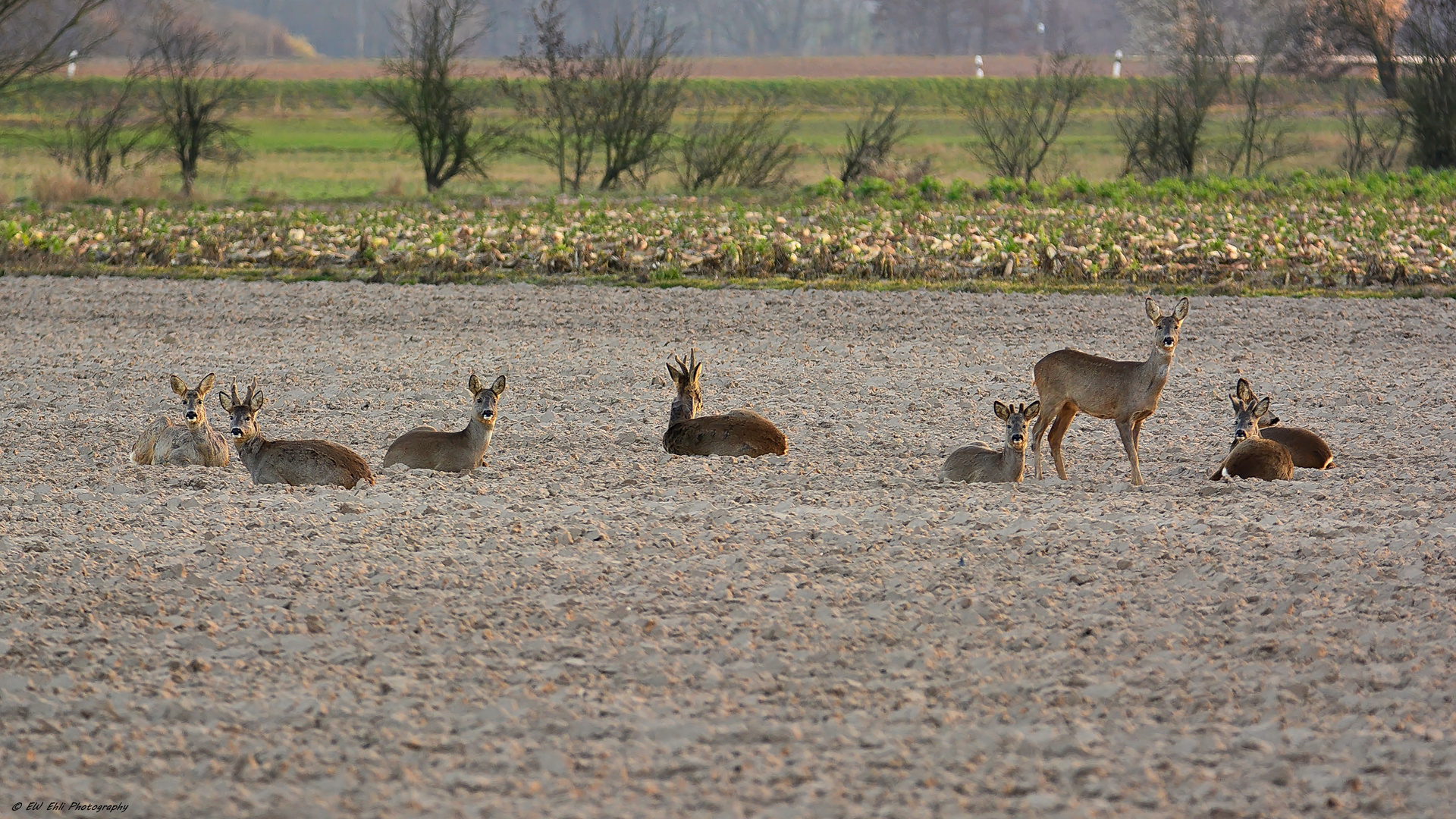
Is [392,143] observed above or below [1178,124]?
below

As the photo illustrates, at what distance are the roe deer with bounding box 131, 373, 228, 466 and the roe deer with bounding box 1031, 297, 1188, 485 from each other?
511 cm

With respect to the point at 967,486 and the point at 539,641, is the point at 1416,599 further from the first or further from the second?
the point at 539,641

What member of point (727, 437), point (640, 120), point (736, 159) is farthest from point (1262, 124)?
point (727, 437)

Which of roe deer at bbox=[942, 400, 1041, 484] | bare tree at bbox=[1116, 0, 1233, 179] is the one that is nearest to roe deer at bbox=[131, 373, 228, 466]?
roe deer at bbox=[942, 400, 1041, 484]

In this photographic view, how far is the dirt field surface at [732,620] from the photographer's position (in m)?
4.59

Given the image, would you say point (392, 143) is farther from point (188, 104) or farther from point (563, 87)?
point (563, 87)

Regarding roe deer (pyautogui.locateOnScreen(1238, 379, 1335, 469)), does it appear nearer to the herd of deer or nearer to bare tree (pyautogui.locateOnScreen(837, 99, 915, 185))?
the herd of deer

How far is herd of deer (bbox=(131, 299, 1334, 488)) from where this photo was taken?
26.6 ft

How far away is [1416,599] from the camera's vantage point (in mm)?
6070

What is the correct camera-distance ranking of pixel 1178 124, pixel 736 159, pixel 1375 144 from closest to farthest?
pixel 1178 124
pixel 736 159
pixel 1375 144

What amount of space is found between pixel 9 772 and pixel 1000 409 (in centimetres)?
549

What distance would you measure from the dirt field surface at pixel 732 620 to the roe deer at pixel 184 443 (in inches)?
6.5

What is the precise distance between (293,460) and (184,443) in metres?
1.01

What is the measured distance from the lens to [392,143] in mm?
51594
